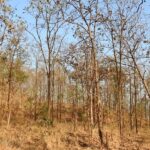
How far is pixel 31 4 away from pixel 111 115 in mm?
23312

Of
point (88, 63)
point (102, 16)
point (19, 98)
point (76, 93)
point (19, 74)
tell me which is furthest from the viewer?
point (19, 98)

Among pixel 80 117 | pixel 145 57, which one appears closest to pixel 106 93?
pixel 80 117

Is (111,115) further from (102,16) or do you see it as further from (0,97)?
(102,16)

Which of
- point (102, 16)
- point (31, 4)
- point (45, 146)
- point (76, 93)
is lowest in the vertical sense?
point (45, 146)

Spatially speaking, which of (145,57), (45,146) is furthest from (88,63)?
(45,146)

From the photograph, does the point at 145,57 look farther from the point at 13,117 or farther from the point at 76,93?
the point at 13,117

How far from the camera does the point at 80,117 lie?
137 feet

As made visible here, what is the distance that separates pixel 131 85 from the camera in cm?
3503

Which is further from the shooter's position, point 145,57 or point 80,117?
point 80,117

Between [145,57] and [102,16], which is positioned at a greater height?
[102,16]

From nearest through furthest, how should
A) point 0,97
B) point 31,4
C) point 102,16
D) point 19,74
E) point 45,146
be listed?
point 45,146 → point 102,16 → point 31,4 → point 19,74 → point 0,97

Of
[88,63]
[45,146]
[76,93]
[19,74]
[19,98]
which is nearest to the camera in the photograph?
[45,146]

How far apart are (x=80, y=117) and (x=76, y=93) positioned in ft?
27.4

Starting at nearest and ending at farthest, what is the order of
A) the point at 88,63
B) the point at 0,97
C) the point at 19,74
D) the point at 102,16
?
1. the point at 102,16
2. the point at 88,63
3. the point at 19,74
4. the point at 0,97
